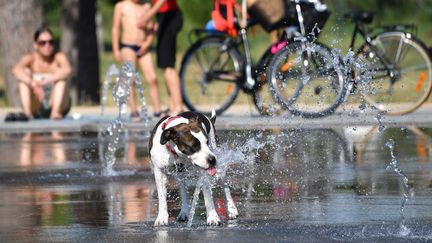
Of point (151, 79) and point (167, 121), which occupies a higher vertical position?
point (167, 121)

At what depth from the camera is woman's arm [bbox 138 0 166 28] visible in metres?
16.4

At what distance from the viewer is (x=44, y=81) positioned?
1733cm

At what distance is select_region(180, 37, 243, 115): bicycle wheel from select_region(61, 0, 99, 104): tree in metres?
6.92

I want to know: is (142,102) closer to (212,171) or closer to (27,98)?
(27,98)

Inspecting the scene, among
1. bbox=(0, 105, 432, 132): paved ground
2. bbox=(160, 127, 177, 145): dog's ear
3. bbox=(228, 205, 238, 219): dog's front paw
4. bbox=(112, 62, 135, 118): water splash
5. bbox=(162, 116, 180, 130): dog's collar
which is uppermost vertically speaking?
bbox=(162, 116, 180, 130): dog's collar

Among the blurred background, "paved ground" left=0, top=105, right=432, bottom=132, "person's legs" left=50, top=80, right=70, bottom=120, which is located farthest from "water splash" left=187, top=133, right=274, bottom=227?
"person's legs" left=50, top=80, right=70, bottom=120

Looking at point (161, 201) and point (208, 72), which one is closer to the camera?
point (161, 201)

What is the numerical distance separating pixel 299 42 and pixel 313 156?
112 inches

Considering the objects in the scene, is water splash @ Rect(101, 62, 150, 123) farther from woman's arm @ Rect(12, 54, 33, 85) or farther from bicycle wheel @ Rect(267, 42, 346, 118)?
bicycle wheel @ Rect(267, 42, 346, 118)

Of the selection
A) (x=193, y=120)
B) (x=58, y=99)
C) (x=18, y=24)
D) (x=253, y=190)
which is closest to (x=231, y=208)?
(x=193, y=120)

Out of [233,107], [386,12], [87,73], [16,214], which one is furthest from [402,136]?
[386,12]

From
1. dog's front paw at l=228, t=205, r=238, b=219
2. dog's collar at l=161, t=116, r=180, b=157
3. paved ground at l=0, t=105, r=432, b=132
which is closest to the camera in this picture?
dog's collar at l=161, t=116, r=180, b=157

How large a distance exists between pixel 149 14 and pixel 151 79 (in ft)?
2.83

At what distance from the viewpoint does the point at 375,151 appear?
43.3 feet
